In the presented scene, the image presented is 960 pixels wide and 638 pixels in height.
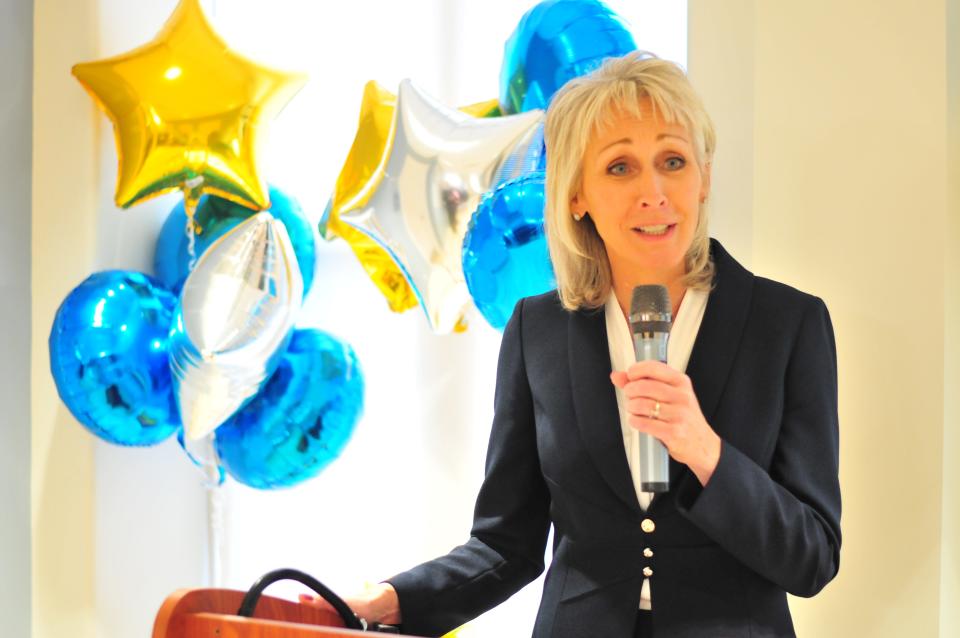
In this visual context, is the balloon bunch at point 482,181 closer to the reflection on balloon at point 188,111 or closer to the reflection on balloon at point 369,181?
the reflection on balloon at point 369,181

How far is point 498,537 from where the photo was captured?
5.64ft

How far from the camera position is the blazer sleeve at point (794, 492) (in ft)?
4.45

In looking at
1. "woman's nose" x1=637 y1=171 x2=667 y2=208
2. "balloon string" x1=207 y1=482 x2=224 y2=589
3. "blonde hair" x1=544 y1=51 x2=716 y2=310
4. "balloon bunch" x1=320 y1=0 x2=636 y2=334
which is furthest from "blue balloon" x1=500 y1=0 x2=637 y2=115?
"balloon string" x1=207 y1=482 x2=224 y2=589

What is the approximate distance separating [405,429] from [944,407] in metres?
1.51

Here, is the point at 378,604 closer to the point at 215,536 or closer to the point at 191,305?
the point at 191,305

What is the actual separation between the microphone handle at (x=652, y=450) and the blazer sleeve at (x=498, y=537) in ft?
1.30

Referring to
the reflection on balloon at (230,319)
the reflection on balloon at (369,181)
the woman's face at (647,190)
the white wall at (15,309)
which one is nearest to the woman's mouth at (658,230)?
the woman's face at (647,190)

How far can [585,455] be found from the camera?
5.08 ft

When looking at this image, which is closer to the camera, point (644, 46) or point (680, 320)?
point (680, 320)

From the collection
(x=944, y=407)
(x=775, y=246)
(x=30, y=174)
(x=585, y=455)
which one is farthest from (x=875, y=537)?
(x=30, y=174)

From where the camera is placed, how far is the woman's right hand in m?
1.62

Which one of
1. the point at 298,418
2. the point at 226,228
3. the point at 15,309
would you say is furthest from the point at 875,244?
the point at 15,309

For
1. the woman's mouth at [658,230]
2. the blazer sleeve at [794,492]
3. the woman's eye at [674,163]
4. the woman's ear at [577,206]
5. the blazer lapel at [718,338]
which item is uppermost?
the woman's eye at [674,163]

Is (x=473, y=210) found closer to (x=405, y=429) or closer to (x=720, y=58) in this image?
(x=720, y=58)
